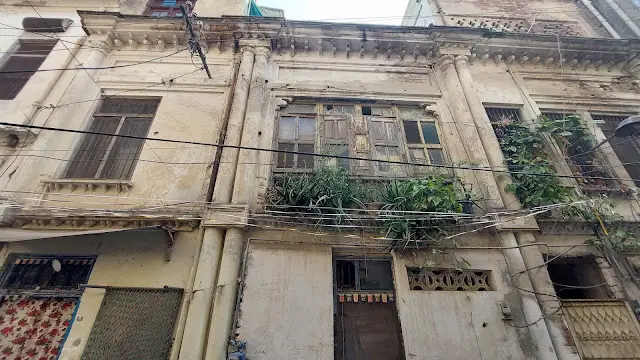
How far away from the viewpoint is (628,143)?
7367mm

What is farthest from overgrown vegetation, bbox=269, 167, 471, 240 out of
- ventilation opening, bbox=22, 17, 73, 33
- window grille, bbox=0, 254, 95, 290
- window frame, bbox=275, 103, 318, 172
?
ventilation opening, bbox=22, 17, 73, 33

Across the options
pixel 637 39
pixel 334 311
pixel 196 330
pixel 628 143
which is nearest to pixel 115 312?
pixel 196 330

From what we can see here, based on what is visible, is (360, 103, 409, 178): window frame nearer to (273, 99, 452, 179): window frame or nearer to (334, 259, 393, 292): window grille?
(273, 99, 452, 179): window frame

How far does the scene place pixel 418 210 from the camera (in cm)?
507

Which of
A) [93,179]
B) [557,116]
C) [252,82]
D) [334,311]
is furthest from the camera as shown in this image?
[557,116]

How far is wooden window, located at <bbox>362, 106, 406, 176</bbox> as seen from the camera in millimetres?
6395

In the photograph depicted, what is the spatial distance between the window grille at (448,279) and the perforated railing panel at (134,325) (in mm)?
3812

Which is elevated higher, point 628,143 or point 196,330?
point 628,143

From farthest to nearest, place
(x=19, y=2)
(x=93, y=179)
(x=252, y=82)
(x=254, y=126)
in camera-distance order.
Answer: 1. (x=19, y=2)
2. (x=252, y=82)
3. (x=254, y=126)
4. (x=93, y=179)

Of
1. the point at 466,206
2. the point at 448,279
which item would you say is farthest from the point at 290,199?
the point at 466,206

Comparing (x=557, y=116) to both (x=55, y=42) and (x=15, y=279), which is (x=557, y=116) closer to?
(x=15, y=279)

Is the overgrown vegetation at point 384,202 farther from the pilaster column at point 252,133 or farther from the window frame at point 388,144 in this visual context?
the window frame at point 388,144

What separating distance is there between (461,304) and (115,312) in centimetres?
528

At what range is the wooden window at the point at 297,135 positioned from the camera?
6.41 metres
